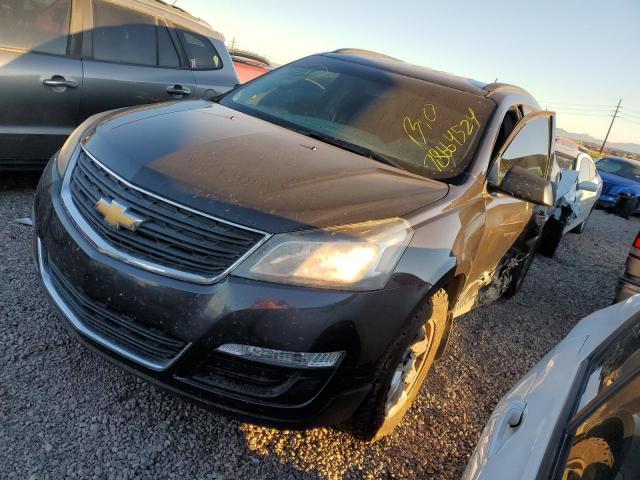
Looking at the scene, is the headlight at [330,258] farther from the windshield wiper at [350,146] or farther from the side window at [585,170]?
the side window at [585,170]

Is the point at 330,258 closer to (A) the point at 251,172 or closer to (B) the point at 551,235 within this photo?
(A) the point at 251,172

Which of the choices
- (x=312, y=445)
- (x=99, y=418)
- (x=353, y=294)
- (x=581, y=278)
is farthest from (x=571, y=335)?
(x=581, y=278)

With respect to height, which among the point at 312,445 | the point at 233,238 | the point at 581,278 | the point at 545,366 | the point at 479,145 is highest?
the point at 479,145

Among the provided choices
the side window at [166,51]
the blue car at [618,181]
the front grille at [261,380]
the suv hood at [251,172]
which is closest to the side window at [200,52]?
the side window at [166,51]

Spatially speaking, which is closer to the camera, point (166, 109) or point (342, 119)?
point (166, 109)

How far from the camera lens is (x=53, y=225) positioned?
2.24 metres

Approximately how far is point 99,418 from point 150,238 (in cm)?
87

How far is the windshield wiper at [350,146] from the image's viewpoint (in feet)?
9.04

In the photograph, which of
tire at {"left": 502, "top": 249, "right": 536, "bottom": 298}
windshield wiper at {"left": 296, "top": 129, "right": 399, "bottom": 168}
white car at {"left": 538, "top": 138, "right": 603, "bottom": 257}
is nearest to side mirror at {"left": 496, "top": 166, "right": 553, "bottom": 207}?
windshield wiper at {"left": 296, "top": 129, "right": 399, "bottom": 168}

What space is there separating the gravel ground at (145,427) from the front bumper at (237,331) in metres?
0.37

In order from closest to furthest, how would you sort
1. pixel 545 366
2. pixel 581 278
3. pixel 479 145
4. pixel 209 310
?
1. pixel 209 310
2. pixel 545 366
3. pixel 479 145
4. pixel 581 278

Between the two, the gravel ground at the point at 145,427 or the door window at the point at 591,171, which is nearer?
the gravel ground at the point at 145,427

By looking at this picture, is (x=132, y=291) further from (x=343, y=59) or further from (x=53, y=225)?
(x=343, y=59)

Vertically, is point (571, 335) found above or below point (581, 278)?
above
